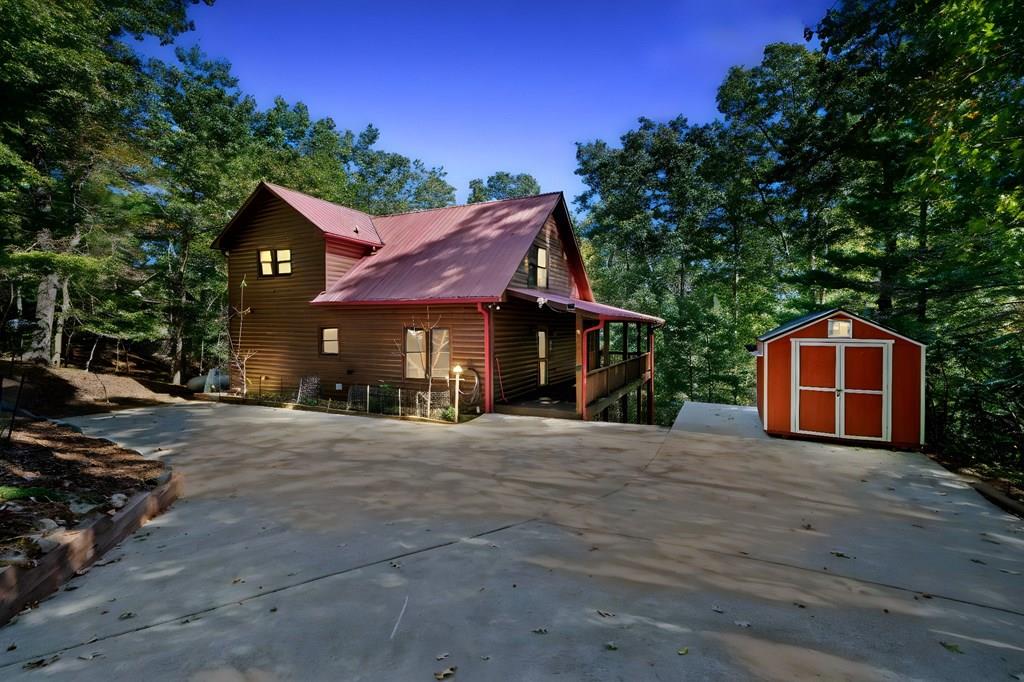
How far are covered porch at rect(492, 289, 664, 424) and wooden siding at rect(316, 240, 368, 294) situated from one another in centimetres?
632

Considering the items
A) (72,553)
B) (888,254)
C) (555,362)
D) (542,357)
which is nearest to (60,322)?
(542,357)

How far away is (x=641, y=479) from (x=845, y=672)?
4.34m

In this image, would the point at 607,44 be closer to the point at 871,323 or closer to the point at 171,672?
the point at 871,323

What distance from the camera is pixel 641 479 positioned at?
6938 mm

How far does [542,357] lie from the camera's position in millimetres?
16688

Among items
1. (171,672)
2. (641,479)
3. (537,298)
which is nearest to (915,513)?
(641,479)

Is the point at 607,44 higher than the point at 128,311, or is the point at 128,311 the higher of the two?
the point at 607,44

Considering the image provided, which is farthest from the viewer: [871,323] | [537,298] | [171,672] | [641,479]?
[537,298]

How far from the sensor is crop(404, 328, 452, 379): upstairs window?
1370 cm

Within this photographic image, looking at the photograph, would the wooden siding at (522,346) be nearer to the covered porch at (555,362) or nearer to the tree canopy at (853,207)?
the covered porch at (555,362)

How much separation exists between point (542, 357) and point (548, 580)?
43.1 ft

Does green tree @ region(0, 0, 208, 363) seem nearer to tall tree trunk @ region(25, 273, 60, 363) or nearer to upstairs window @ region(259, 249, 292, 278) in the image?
tall tree trunk @ region(25, 273, 60, 363)

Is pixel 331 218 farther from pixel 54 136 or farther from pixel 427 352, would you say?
pixel 54 136

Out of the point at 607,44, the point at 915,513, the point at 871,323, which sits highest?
the point at 607,44
